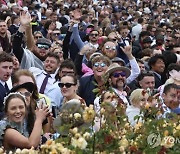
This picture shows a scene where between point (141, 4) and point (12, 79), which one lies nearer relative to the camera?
point (12, 79)

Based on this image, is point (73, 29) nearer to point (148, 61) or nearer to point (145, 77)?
point (148, 61)

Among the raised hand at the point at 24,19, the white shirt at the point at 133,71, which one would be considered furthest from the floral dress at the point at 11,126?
the raised hand at the point at 24,19

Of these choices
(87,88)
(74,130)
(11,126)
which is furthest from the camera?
(87,88)

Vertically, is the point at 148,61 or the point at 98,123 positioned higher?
the point at 98,123

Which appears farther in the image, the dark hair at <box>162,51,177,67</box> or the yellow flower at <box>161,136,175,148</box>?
the dark hair at <box>162,51,177,67</box>

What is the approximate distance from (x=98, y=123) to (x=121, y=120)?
18cm

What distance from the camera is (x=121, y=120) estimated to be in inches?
172

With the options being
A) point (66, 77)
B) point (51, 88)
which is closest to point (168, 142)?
point (66, 77)

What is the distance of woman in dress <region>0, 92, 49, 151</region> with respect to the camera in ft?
17.2

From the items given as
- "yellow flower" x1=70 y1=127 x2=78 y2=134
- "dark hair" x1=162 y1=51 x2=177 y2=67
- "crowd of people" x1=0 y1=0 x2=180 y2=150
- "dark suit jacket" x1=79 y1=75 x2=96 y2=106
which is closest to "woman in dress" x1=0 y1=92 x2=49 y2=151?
"crowd of people" x1=0 y1=0 x2=180 y2=150

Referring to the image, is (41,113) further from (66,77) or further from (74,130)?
(66,77)

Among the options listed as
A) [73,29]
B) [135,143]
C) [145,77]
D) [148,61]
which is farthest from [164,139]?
[73,29]

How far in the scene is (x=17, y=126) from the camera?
543cm

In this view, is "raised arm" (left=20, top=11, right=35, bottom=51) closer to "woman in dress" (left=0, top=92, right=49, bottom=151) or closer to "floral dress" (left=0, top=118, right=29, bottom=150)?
"woman in dress" (left=0, top=92, right=49, bottom=151)
